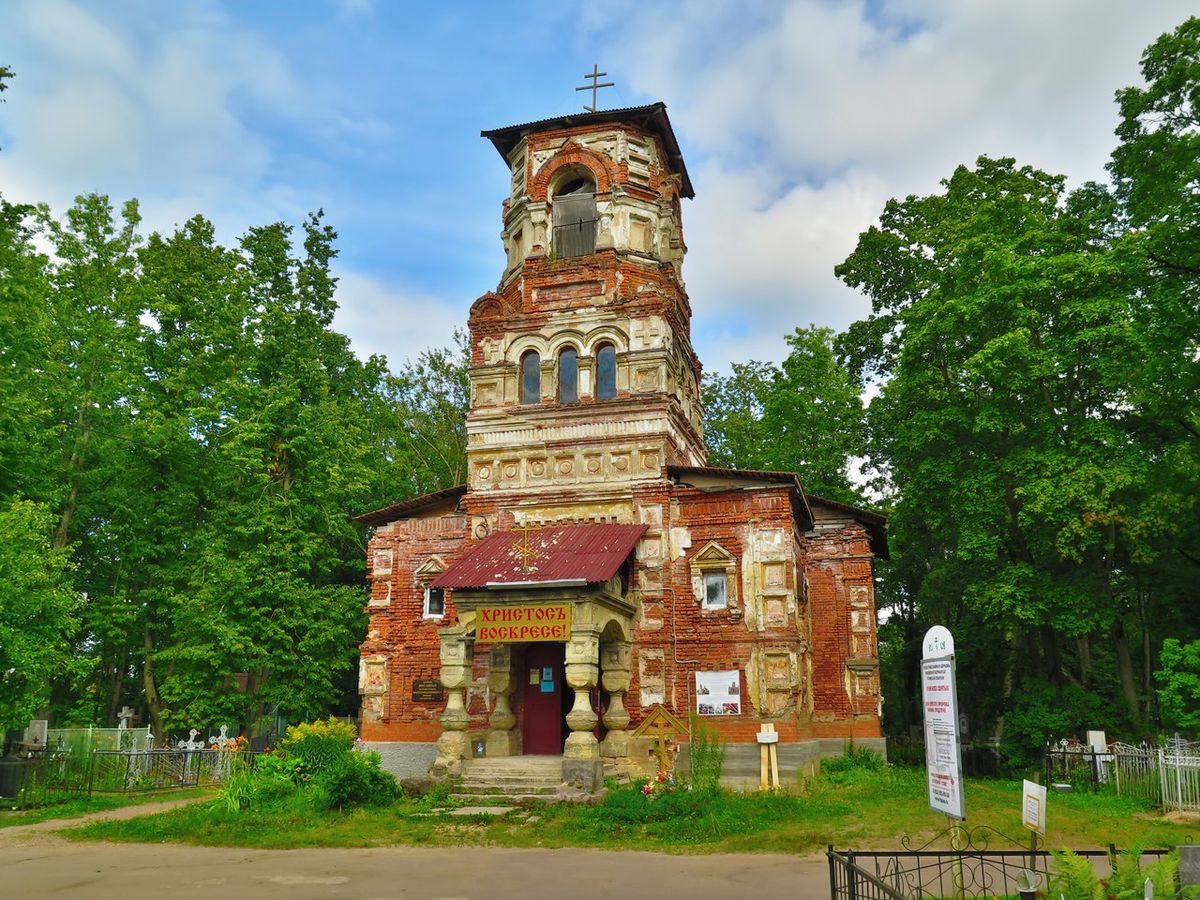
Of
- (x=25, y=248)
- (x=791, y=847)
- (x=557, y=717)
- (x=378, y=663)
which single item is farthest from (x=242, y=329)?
(x=791, y=847)

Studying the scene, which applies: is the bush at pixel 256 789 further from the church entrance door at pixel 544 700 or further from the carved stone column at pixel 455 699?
the church entrance door at pixel 544 700

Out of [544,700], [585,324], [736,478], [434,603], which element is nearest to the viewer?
[544,700]

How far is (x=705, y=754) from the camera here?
1922cm

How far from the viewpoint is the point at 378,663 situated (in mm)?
22656

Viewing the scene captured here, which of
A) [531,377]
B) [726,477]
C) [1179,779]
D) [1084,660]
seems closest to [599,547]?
[726,477]

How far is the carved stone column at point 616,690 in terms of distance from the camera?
1908cm

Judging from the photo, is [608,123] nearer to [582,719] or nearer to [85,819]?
[582,719]

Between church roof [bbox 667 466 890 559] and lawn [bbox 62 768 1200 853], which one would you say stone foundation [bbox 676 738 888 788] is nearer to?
lawn [bbox 62 768 1200 853]

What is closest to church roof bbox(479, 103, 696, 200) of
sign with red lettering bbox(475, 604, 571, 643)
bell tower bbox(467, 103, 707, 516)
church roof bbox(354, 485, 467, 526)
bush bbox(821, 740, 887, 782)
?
bell tower bbox(467, 103, 707, 516)

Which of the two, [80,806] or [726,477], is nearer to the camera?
[80,806]

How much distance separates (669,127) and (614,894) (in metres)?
20.6

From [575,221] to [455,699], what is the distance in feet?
42.3

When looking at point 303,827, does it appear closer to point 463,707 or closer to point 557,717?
point 463,707

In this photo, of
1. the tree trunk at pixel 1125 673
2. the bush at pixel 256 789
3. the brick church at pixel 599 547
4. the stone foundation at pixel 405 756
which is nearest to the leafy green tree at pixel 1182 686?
the tree trunk at pixel 1125 673
